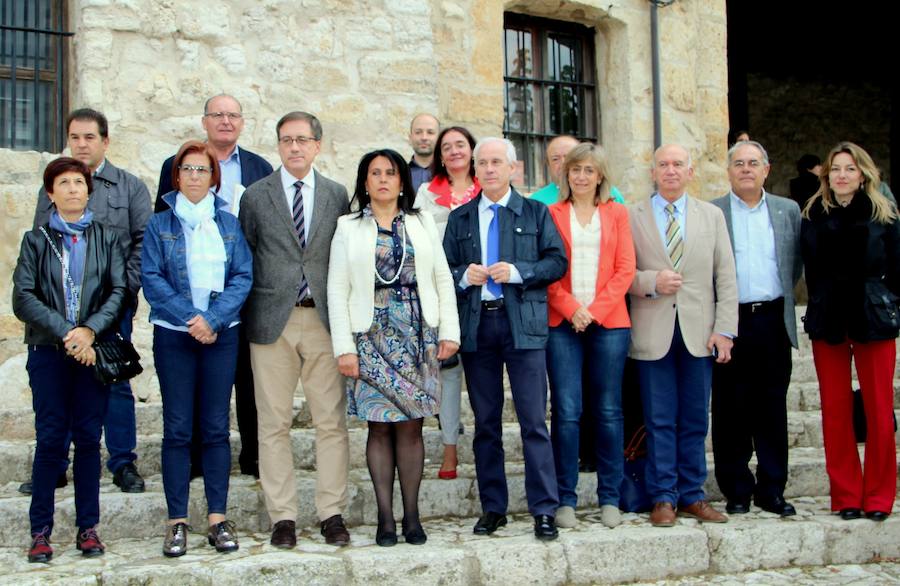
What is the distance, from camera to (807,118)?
39.0 ft

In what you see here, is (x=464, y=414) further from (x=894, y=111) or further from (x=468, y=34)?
(x=894, y=111)

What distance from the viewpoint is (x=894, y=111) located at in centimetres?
1192

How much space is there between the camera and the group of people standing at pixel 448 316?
386cm

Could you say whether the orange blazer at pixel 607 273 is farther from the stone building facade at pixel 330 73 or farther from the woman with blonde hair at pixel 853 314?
the stone building facade at pixel 330 73

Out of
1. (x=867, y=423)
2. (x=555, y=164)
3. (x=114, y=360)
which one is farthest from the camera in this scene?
(x=555, y=164)

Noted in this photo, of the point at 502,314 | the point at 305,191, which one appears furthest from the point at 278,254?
the point at 502,314

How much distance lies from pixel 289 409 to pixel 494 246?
110 cm

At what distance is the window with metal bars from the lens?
23.9 feet

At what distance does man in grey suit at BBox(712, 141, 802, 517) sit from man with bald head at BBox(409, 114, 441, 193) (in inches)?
59.4

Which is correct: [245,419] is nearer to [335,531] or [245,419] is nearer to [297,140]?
[335,531]

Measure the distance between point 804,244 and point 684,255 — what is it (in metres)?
0.59

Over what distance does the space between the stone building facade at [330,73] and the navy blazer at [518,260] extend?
78.6 inches

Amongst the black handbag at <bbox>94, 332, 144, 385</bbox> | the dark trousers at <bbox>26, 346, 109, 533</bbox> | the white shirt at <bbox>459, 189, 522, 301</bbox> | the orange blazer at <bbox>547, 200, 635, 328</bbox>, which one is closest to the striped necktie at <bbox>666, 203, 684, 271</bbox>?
the orange blazer at <bbox>547, 200, 635, 328</bbox>

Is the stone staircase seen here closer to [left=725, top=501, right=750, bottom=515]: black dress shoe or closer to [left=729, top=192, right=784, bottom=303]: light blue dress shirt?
[left=725, top=501, right=750, bottom=515]: black dress shoe
